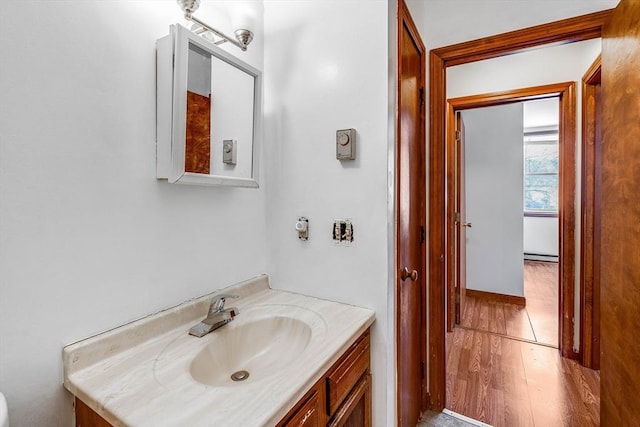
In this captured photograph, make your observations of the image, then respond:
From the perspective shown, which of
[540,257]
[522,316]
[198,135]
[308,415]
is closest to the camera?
[308,415]

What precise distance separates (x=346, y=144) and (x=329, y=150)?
10 centimetres

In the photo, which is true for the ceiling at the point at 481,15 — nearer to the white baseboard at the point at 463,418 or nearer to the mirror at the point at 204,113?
the mirror at the point at 204,113

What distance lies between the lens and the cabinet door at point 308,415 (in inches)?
29.7

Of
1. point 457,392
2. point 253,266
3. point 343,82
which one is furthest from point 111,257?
point 457,392

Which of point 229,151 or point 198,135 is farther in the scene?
point 229,151

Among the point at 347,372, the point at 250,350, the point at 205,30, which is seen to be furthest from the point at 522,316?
the point at 205,30

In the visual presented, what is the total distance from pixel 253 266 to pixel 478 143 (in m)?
3.09

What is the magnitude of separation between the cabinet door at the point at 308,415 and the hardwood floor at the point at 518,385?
138 cm

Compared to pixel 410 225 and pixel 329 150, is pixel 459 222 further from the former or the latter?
pixel 329 150

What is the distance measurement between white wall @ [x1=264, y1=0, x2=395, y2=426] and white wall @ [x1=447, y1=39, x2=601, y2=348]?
176 centimetres

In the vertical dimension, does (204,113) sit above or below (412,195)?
above

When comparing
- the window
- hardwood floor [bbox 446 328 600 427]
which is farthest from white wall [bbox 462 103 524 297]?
the window

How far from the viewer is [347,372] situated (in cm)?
101

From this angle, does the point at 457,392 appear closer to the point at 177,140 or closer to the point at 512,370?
the point at 512,370
